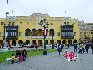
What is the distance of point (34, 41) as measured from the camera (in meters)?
104

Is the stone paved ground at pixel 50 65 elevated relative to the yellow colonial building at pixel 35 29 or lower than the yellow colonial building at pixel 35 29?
lower

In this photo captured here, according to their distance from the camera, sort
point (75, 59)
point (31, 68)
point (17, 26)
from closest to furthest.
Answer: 1. point (31, 68)
2. point (75, 59)
3. point (17, 26)

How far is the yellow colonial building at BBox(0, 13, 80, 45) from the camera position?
103000mm

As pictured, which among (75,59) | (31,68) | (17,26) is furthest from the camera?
(17,26)

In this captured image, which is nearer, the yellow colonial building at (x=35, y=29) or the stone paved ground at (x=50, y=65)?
the stone paved ground at (x=50, y=65)

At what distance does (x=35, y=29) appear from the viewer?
104 m

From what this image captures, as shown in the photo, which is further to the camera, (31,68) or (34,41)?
(34,41)

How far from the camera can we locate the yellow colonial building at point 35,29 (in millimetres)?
103000

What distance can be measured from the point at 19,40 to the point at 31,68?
259ft

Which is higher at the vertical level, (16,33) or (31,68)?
(16,33)

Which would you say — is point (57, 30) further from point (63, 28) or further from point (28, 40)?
point (28, 40)

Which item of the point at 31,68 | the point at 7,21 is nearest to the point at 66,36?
the point at 7,21

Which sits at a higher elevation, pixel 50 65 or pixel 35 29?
pixel 35 29

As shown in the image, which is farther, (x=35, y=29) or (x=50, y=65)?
(x=35, y=29)
